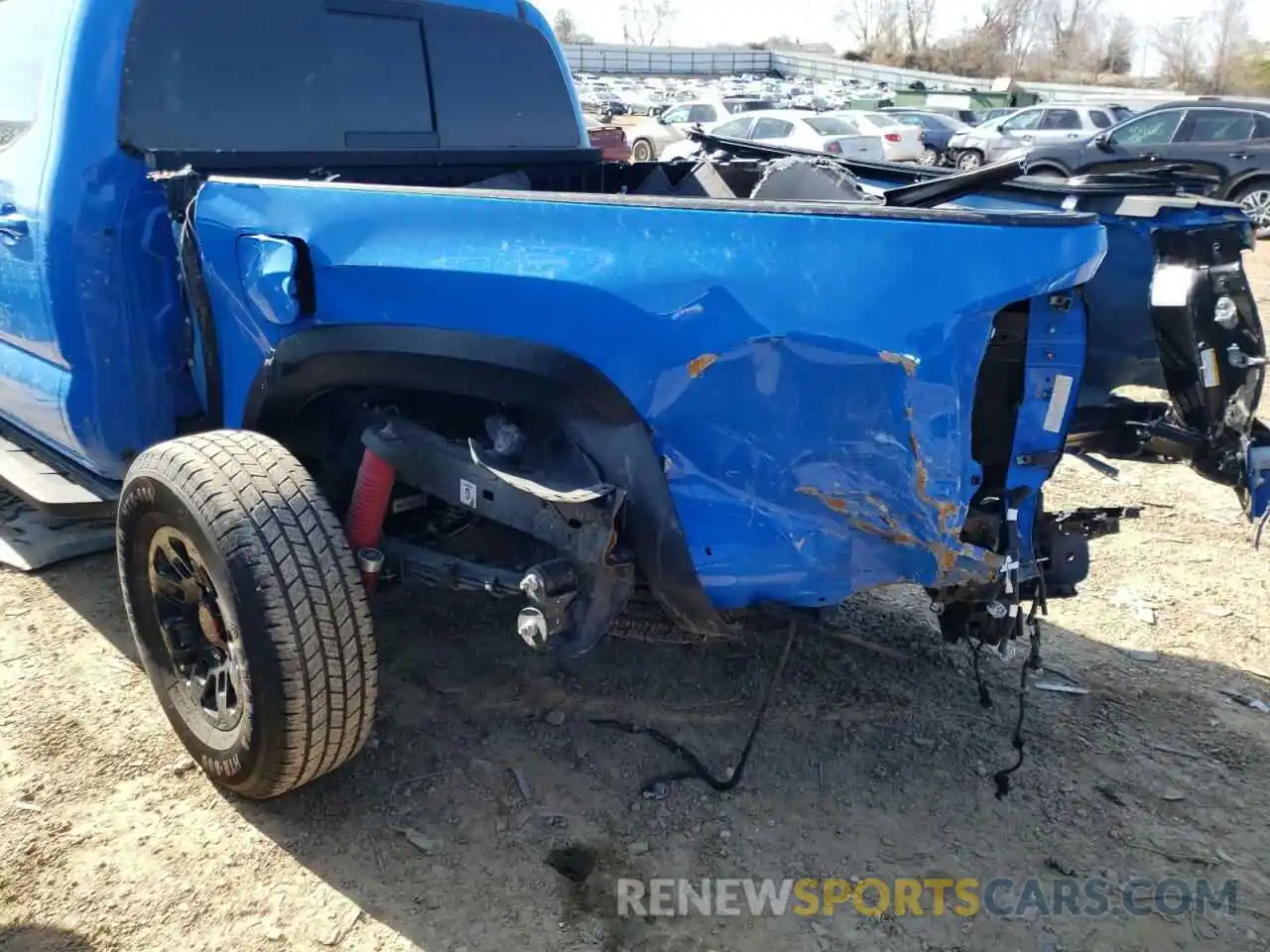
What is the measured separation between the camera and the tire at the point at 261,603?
7.84 feet

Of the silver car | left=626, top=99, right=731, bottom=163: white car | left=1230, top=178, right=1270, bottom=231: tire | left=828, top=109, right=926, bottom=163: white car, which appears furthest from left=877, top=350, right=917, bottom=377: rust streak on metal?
the silver car

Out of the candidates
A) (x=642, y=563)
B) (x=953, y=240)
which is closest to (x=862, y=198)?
(x=953, y=240)

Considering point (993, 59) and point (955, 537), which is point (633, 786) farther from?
point (993, 59)

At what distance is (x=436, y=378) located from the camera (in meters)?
2.43

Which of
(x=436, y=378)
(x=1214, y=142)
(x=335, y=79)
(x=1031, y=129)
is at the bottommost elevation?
(x=436, y=378)

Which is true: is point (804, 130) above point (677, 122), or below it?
below

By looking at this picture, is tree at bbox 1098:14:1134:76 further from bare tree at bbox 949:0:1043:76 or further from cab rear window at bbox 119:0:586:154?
cab rear window at bbox 119:0:586:154

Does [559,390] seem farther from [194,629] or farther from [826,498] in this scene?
[194,629]

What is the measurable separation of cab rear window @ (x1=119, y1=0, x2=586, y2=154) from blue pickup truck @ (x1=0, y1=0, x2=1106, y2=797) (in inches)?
0.5

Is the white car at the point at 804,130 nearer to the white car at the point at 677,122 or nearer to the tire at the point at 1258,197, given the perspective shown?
the white car at the point at 677,122

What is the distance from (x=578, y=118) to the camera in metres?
4.49

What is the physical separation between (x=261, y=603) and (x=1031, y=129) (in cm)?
2191

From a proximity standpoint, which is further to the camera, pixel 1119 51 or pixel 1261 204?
pixel 1119 51

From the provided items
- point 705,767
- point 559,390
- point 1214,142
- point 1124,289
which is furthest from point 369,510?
point 1214,142
